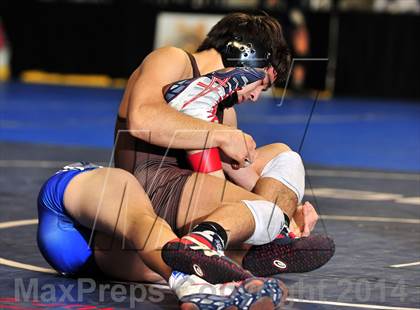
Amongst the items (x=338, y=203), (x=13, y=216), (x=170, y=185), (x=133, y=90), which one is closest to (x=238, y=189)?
(x=170, y=185)

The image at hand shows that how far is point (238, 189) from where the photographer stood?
4941 mm

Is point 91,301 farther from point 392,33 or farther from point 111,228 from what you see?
point 392,33

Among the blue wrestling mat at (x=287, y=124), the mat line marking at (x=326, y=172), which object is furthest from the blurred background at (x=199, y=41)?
the mat line marking at (x=326, y=172)

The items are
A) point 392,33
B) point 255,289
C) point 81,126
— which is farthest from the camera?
point 392,33

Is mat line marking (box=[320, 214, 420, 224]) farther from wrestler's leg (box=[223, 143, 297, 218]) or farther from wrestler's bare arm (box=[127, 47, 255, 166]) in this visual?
wrestler's bare arm (box=[127, 47, 255, 166])

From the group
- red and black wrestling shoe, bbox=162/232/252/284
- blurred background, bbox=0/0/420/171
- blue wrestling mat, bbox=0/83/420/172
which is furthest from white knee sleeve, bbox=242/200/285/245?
blurred background, bbox=0/0/420/171

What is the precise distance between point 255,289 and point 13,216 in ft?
10.0

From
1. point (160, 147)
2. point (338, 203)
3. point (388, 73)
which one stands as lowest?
point (388, 73)

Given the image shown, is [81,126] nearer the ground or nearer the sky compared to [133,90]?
nearer the ground

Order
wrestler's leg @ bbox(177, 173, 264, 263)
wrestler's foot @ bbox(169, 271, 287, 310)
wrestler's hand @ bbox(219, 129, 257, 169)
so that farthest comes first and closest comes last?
wrestler's hand @ bbox(219, 129, 257, 169) < wrestler's leg @ bbox(177, 173, 264, 263) < wrestler's foot @ bbox(169, 271, 287, 310)

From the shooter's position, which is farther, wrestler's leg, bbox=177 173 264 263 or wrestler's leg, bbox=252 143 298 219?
wrestler's leg, bbox=252 143 298 219

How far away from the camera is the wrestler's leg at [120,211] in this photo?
446 cm

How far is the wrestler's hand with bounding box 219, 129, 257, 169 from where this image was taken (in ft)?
15.9

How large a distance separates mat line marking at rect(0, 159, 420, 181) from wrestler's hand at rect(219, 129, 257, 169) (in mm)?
4725
